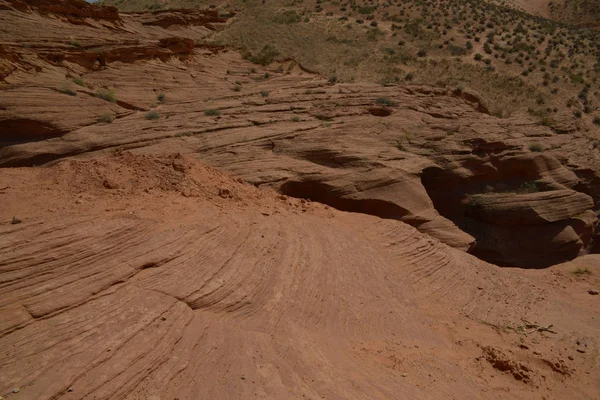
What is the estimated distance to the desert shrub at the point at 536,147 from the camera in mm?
15261

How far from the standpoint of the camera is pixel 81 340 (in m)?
4.45

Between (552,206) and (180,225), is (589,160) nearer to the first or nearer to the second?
(552,206)

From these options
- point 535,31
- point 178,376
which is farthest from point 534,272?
point 535,31

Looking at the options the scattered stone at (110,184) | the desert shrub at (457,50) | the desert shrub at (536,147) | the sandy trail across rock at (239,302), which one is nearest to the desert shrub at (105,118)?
the sandy trail across rock at (239,302)

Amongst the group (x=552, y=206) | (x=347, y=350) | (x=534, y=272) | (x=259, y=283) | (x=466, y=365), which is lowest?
(x=534, y=272)

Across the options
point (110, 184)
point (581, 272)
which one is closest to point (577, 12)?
point (581, 272)

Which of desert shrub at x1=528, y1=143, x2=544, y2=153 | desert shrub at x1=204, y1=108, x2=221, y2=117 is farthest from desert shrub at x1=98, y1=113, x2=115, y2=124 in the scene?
desert shrub at x1=528, y1=143, x2=544, y2=153

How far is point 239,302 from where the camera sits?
20.0 feet

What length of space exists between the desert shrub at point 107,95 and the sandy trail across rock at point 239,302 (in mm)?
3851

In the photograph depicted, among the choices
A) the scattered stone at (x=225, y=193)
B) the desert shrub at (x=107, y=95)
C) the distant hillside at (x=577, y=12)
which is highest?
the distant hillside at (x=577, y=12)

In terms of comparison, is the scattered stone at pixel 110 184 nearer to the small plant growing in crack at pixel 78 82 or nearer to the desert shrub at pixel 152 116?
the desert shrub at pixel 152 116

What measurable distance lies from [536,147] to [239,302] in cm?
1351

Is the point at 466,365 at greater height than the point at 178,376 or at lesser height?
lesser

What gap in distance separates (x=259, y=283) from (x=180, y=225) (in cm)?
176
